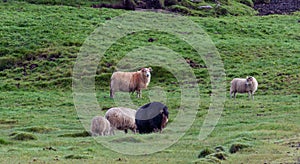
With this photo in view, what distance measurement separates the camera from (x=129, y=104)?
30.0m

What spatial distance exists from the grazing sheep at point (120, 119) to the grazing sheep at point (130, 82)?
10.6m

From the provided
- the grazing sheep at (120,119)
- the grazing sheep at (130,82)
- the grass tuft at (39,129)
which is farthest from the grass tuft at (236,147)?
the grazing sheep at (130,82)

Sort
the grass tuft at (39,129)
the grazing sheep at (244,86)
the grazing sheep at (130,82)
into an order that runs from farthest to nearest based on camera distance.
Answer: the grazing sheep at (130,82) < the grazing sheep at (244,86) < the grass tuft at (39,129)

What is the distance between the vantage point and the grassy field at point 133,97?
672 inches

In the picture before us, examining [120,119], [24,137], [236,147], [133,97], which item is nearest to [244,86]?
[133,97]

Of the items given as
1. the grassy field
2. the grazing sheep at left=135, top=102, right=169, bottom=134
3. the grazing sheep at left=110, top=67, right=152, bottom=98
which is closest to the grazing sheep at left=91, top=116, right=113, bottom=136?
the grassy field

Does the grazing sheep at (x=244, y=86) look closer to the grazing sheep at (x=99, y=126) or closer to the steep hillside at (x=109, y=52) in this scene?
the steep hillside at (x=109, y=52)

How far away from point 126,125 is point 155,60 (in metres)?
18.6

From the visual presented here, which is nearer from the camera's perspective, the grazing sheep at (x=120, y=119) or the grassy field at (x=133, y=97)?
the grassy field at (x=133, y=97)

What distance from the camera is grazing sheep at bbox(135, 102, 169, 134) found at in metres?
21.4

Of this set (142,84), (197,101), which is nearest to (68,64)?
(142,84)

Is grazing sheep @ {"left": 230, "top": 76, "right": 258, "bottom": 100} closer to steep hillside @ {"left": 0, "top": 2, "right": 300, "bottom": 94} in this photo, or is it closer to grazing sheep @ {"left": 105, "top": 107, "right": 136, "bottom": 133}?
steep hillside @ {"left": 0, "top": 2, "right": 300, "bottom": 94}

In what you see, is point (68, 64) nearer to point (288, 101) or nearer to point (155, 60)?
point (155, 60)

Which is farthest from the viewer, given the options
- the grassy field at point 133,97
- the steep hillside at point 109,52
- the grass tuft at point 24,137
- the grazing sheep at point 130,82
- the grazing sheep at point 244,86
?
the steep hillside at point 109,52
